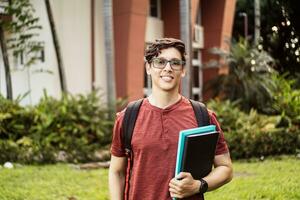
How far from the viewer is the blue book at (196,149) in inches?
78.5

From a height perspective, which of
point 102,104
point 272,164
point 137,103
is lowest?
point 272,164

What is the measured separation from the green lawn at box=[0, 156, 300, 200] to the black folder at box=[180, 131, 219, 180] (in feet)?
13.0

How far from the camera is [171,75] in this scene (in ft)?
7.25

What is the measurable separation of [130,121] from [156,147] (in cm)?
16

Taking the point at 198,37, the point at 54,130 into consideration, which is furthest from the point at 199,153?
the point at 198,37

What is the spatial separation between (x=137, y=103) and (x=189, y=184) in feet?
1.37

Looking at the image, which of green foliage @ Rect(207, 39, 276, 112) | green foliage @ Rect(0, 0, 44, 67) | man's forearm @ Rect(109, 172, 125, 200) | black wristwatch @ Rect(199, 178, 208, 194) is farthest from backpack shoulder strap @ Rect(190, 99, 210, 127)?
green foliage @ Rect(207, 39, 276, 112)

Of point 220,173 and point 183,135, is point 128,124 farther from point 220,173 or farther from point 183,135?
point 220,173

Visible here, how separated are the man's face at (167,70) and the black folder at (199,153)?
0.95ft

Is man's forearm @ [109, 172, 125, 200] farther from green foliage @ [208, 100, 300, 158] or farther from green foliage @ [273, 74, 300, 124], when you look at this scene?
green foliage @ [273, 74, 300, 124]

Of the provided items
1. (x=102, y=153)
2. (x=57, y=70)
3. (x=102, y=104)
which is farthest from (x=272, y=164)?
(x=57, y=70)

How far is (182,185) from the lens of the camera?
2.05 metres

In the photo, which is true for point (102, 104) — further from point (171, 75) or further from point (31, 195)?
point (171, 75)

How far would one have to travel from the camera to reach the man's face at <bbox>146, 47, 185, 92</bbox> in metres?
2.21
